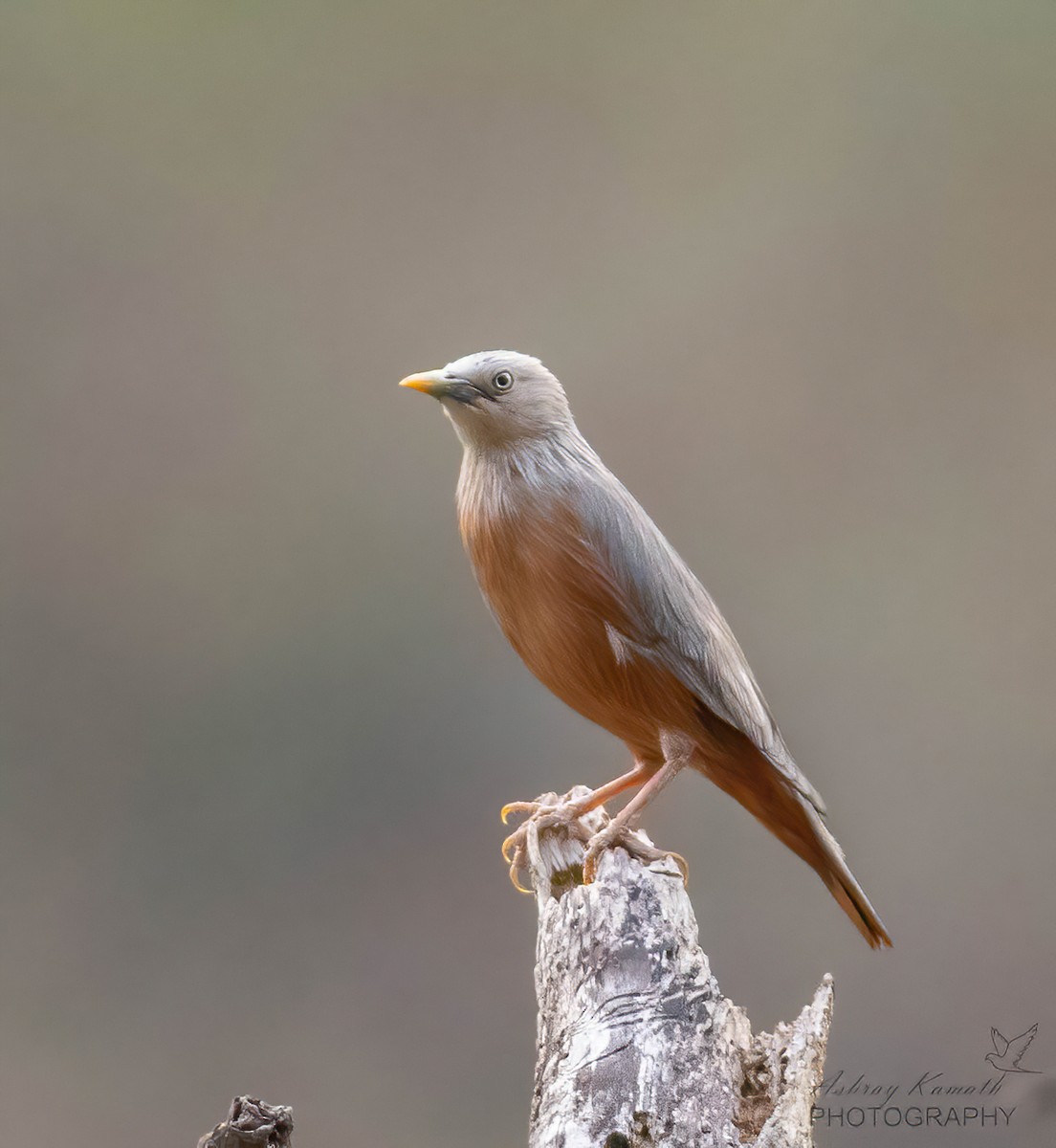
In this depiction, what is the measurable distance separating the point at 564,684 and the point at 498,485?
52 cm

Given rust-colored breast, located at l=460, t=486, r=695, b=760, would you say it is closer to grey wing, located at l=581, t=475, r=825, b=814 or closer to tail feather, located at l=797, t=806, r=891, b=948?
grey wing, located at l=581, t=475, r=825, b=814

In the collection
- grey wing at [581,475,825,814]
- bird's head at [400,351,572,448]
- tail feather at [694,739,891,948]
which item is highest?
bird's head at [400,351,572,448]

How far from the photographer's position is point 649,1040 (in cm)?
250

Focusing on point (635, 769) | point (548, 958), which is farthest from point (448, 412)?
point (548, 958)

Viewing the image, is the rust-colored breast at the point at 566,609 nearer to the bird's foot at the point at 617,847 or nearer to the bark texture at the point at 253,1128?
the bird's foot at the point at 617,847

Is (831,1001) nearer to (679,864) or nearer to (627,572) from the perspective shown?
(679,864)

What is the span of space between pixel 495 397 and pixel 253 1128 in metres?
1.66

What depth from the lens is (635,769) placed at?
312cm

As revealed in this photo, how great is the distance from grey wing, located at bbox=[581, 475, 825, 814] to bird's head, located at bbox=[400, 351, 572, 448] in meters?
0.23

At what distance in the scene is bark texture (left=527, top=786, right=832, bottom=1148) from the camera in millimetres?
2408

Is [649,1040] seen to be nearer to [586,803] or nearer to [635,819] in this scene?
[635,819]

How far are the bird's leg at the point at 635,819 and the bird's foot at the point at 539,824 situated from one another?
119 mm

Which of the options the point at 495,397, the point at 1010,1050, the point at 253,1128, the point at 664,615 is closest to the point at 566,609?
the point at 664,615

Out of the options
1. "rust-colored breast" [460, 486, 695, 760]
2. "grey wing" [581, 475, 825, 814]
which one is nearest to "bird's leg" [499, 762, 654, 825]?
"rust-colored breast" [460, 486, 695, 760]
